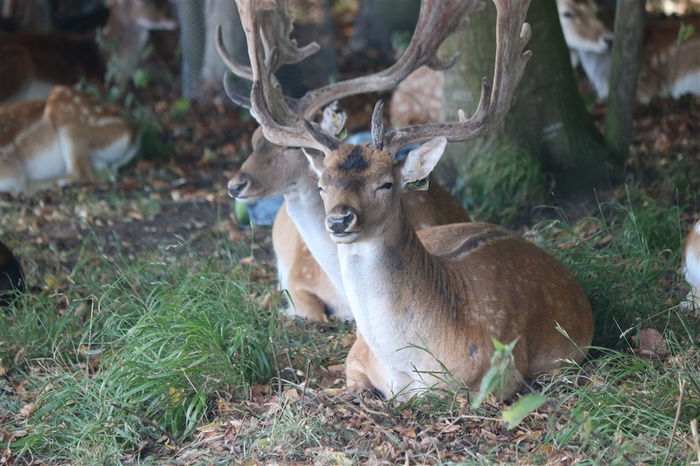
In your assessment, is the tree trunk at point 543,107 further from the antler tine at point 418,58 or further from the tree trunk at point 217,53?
the tree trunk at point 217,53

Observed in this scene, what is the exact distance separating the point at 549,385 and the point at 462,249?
0.95 meters

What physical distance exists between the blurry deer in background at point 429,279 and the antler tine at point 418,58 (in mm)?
1052

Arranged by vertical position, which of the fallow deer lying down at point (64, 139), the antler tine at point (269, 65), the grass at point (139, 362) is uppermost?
the antler tine at point (269, 65)

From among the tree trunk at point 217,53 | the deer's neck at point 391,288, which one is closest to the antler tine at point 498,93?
the deer's neck at point 391,288

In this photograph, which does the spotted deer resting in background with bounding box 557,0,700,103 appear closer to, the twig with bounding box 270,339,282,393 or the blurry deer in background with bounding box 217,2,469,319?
the blurry deer in background with bounding box 217,2,469,319

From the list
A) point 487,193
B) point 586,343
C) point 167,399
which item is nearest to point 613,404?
point 586,343

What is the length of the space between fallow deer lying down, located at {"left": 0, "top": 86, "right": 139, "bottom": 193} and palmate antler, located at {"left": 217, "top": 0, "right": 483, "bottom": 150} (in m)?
4.11

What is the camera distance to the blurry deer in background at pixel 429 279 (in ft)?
15.3

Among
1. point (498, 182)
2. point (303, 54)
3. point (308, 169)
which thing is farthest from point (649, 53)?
point (308, 169)

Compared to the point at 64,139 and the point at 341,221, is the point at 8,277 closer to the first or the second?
the point at 341,221

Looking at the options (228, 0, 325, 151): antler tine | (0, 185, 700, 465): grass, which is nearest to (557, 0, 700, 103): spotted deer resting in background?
(0, 185, 700, 465): grass

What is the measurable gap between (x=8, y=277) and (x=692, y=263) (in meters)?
4.25

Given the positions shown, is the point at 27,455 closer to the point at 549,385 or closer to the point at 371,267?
the point at 371,267

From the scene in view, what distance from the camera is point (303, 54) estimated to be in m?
6.72
